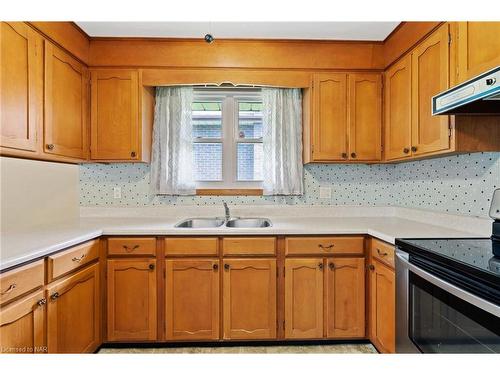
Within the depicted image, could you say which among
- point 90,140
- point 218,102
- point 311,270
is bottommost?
point 311,270

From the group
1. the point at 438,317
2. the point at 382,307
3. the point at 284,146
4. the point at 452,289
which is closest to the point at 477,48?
the point at 452,289

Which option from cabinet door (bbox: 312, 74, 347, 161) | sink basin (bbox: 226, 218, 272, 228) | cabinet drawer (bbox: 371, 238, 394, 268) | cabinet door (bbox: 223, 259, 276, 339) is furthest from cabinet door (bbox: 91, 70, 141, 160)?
cabinet drawer (bbox: 371, 238, 394, 268)

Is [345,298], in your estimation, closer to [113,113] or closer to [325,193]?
[325,193]

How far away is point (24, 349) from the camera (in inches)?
51.3

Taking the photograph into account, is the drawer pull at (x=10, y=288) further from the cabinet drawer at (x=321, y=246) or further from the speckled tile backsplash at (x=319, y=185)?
the cabinet drawer at (x=321, y=246)

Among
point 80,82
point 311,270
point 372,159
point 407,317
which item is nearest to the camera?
point 407,317

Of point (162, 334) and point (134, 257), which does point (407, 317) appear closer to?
point (162, 334)

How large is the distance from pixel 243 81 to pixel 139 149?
1.01 meters

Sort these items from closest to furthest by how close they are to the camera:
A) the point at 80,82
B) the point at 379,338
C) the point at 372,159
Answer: the point at 379,338 → the point at 80,82 → the point at 372,159

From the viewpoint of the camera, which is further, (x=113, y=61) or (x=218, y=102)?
(x=218, y=102)

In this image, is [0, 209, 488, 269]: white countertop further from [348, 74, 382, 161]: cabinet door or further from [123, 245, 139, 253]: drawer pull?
[348, 74, 382, 161]: cabinet door

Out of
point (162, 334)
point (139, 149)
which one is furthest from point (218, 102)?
point (162, 334)

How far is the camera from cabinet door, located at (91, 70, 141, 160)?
2.29 m

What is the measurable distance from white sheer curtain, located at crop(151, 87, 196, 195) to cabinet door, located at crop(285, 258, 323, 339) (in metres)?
1.18
